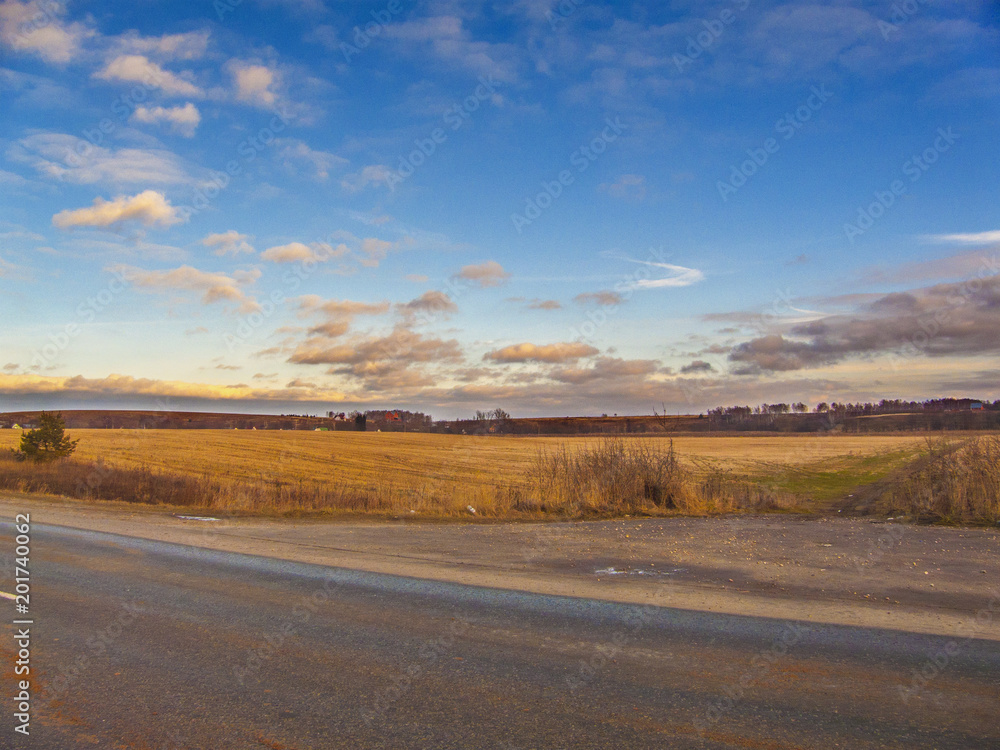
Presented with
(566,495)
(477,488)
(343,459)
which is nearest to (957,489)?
(566,495)

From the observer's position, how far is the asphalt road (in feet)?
14.3

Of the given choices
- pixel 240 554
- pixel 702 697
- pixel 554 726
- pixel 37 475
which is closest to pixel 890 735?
pixel 702 697

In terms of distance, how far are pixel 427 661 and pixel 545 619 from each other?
171cm

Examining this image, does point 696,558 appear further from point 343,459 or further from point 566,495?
point 343,459

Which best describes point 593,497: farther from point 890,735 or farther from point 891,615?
point 890,735

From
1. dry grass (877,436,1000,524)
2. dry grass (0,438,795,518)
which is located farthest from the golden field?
dry grass (877,436,1000,524)

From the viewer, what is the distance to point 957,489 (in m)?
14.6

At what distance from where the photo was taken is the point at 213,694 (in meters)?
4.96

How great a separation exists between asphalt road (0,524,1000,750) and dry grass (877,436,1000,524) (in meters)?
7.45

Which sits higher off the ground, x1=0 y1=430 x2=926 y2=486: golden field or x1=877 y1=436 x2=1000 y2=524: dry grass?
x1=877 y1=436 x2=1000 y2=524: dry grass

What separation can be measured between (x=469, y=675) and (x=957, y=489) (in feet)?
44.7

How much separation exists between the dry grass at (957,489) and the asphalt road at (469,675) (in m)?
7.45

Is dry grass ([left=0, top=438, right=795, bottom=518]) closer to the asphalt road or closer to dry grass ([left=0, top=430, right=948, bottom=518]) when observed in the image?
dry grass ([left=0, top=430, right=948, bottom=518])

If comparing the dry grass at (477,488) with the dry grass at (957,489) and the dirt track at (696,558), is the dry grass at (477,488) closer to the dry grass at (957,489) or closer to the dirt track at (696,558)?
the dirt track at (696,558)
